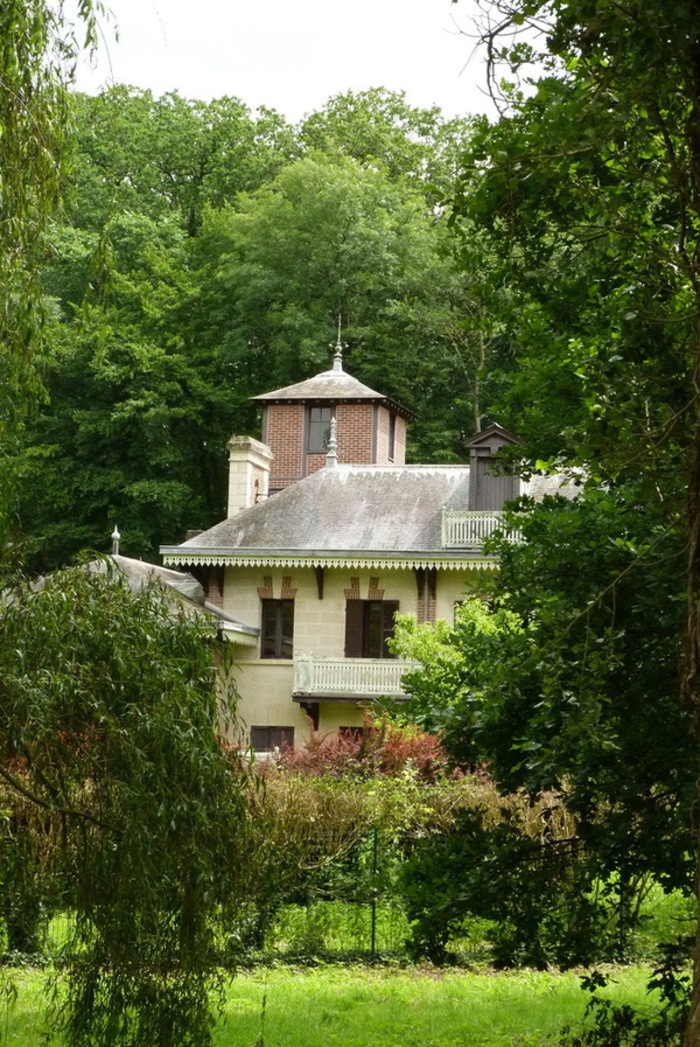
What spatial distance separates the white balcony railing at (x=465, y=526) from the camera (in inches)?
1153

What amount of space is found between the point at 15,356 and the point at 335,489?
925 inches

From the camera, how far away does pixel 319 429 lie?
118ft

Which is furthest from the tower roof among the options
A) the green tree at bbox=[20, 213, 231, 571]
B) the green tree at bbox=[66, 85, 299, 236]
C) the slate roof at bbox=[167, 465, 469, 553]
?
the green tree at bbox=[66, 85, 299, 236]

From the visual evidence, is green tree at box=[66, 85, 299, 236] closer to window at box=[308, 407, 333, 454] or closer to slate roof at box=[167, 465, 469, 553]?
window at box=[308, 407, 333, 454]

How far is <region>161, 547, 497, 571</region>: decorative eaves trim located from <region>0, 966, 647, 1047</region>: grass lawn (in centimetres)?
1507

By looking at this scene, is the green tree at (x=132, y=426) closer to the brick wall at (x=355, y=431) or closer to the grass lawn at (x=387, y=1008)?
the brick wall at (x=355, y=431)

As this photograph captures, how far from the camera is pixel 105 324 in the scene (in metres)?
9.34

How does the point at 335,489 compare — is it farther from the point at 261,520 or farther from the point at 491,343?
the point at 491,343

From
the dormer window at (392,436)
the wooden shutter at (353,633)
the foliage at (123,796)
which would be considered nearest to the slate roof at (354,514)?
the wooden shutter at (353,633)

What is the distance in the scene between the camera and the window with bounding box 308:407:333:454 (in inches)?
1416

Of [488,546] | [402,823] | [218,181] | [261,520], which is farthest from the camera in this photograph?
[218,181]

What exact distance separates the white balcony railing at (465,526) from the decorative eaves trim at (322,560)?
0.31 m

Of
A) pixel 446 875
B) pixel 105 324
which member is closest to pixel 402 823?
pixel 446 875

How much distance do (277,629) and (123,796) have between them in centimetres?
2301
